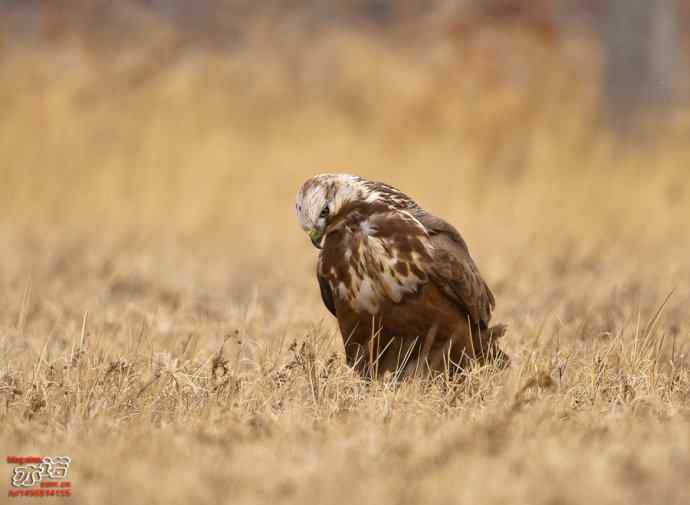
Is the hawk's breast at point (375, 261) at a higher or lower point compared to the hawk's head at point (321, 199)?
lower

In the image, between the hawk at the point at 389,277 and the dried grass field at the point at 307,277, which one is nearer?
the dried grass field at the point at 307,277

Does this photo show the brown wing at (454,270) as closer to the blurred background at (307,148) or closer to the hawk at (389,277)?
the hawk at (389,277)

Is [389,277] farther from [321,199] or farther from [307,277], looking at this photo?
[307,277]

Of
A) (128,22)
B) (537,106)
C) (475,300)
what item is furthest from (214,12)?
(475,300)

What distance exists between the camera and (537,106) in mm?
12359

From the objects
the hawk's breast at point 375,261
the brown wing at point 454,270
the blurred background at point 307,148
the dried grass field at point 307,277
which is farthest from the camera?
the blurred background at point 307,148

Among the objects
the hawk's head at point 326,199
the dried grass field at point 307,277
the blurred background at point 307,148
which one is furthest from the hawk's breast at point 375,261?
the blurred background at point 307,148

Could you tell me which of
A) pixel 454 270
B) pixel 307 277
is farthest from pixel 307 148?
pixel 454 270

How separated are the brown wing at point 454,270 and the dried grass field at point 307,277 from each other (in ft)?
0.92

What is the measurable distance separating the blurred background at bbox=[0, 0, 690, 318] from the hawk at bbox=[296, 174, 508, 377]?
3.13 meters

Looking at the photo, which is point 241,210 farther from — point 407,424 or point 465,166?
Answer: point 407,424

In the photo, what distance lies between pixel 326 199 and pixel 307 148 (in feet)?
22.0

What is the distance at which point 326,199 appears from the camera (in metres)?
4.35

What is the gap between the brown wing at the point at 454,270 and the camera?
14.1 feet
